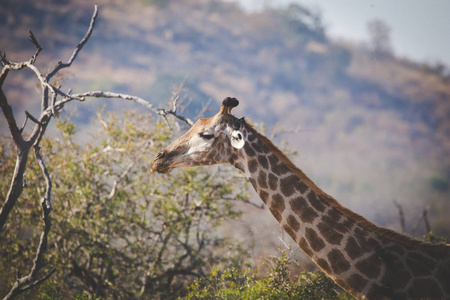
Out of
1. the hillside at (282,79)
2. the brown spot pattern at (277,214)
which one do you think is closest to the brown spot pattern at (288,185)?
the brown spot pattern at (277,214)

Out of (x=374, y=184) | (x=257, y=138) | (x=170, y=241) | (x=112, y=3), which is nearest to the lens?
(x=257, y=138)

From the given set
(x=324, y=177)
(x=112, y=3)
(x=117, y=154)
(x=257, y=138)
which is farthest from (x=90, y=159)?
(x=112, y=3)

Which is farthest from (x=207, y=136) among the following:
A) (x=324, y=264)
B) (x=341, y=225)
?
(x=324, y=264)

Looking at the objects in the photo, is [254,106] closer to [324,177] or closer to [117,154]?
[324,177]

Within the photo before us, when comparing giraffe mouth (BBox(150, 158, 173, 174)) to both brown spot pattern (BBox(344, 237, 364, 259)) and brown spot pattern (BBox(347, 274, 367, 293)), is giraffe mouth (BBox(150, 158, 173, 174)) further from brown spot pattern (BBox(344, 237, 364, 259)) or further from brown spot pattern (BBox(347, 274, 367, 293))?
brown spot pattern (BBox(347, 274, 367, 293))

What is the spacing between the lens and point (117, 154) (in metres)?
8.15

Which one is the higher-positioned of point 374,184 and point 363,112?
point 363,112

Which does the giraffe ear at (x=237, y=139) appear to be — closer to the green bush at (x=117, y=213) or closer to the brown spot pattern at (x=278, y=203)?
the brown spot pattern at (x=278, y=203)

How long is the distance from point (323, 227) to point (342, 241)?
23 centimetres

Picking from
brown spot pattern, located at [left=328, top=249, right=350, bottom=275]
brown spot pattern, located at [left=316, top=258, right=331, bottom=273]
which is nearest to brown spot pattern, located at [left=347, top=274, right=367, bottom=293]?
brown spot pattern, located at [left=328, top=249, right=350, bottom=275]

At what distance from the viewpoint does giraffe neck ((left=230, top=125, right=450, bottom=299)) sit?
325cm

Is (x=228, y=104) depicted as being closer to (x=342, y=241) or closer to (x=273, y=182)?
(x=273, y=182)

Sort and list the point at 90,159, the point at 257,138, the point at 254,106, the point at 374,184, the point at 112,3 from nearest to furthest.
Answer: the point at 257,138 < the point at 90,159 < the point at 374,184 < the point at 254,106 < the point at 112,3

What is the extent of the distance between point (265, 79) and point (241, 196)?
82716 millimetres
